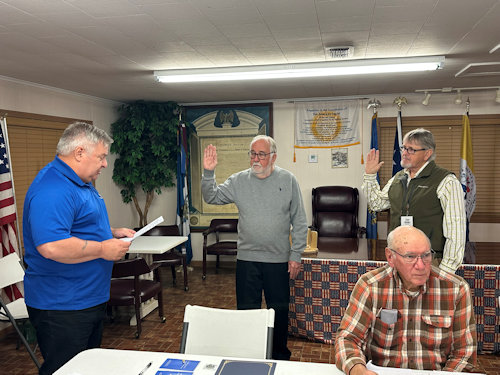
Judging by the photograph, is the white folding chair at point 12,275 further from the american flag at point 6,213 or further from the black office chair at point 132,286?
the black office chair at point 132,286

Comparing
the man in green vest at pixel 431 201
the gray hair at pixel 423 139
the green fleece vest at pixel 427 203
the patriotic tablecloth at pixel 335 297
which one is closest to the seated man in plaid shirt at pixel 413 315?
A: the man in green vest at pixel 431 201

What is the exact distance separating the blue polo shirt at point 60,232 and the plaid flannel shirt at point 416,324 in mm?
1253

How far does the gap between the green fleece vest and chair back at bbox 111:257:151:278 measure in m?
2.31

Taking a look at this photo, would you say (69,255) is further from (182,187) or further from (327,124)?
(327,124)

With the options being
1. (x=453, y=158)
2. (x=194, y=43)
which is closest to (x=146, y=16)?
(x=194, y=43)

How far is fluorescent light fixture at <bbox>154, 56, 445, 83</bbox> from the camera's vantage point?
4.11 metres

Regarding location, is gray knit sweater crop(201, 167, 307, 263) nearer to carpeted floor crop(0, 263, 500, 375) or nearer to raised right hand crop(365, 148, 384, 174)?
raised right hand crop(365, 148, 384, 174)

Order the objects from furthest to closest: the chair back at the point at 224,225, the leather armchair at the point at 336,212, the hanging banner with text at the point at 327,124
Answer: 1. the chair back at the point at 224,225
2. the hanging banner with text at the point at 327,124
3. the leather armchair at the point at 336,212

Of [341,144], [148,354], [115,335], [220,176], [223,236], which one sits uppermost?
[341,144]

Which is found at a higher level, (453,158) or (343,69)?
(343,69)

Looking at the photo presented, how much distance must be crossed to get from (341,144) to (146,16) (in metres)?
4.50

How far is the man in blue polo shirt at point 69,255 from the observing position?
202cm

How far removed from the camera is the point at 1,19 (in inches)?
107

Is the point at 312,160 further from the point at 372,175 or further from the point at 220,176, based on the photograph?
the point at 372,175
